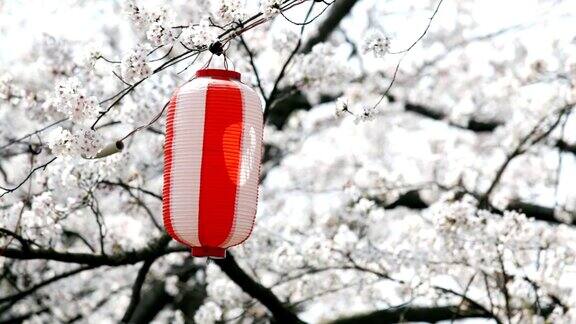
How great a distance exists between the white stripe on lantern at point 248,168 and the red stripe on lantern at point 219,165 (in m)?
0.02

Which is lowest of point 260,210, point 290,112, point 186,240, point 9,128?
point 186,240

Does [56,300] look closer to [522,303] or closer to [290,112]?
[290,112]

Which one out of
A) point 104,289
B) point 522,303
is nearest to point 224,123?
point 522,303

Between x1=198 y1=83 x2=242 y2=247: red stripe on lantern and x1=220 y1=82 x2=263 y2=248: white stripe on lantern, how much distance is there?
0.08 feet

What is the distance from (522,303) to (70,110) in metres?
3.47

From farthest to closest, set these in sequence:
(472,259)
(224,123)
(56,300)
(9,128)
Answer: (56,300) < (9,128) < (472,259) < (224,123)

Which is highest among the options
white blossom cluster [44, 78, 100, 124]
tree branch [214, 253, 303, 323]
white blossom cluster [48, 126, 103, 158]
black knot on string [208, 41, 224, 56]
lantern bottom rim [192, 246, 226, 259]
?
black knot on string [208, 41, 224, 56]

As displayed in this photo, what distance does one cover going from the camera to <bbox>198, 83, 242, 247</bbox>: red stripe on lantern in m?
3.48

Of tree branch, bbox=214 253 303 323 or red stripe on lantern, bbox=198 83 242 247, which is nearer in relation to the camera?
red stripe on lantern, bbox=198 83 242 247

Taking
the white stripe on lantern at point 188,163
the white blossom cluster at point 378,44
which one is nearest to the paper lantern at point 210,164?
the white stripe on lantern at point 188,163

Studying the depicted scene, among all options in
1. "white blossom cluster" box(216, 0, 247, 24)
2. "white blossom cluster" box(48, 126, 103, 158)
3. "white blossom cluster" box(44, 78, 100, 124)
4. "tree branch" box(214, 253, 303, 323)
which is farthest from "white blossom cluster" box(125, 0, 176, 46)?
"tree branch" box(214, 253, 303, 323)

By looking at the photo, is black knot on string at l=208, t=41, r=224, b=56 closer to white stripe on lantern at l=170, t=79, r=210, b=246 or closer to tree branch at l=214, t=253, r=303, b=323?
white stripe on lantern at l=170, t=79, r=210, b=246

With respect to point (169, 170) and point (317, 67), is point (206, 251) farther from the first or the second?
point (317, 67)

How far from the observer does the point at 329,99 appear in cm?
920
